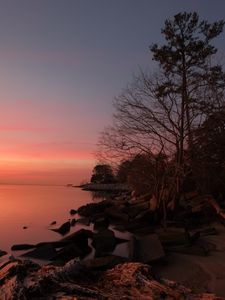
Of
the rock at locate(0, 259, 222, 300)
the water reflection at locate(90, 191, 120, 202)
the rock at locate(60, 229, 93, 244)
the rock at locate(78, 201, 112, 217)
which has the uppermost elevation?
the water reflection at locate(90, 191, 120, 202)

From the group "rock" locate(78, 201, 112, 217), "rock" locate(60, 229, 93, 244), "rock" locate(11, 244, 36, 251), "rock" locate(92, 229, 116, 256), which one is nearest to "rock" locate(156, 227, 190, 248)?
"rock" locate(92, 229, 116, 256)

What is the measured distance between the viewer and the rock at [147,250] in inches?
501

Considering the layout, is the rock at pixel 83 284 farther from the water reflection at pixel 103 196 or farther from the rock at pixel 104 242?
the water reflection at pixel 103 196

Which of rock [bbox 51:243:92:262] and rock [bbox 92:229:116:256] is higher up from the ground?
rock [bbox 92:229:116:256]

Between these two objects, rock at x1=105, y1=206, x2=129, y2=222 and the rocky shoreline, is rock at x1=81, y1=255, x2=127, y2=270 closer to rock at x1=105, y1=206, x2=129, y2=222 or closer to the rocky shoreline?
the rocky shoreline

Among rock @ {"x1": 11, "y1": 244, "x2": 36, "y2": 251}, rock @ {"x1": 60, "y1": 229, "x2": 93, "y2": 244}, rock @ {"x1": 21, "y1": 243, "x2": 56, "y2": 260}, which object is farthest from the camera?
rock @ {"x1": 11, "y1": 244, "x2": 36, "y2": 251}

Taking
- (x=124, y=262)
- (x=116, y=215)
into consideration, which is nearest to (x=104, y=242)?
(x=124, y=262)

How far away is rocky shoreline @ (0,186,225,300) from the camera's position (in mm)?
5578

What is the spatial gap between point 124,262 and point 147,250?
2937mm

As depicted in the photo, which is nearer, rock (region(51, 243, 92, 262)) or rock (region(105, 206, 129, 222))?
rock (region(51, 243, 92, 262))

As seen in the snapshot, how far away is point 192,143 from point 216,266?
541 inches

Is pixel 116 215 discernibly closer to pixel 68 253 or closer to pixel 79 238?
pixel 79 238

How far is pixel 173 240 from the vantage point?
15211 mm

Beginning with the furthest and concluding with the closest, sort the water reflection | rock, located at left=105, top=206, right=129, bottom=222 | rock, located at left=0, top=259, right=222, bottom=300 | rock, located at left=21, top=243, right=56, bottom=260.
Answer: the water reflection
rock, located at left=105, top=206, right=129, bottom=222
rock, located at left=21, top=243, right=56, bottom=260
rock, located at left=0, top=259, right=222, bottom=300
